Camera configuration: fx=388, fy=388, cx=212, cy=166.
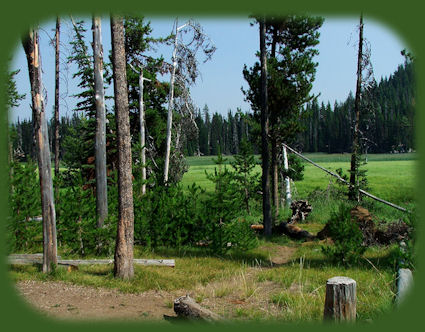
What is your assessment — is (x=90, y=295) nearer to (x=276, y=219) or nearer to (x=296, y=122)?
(x=276, y=219)

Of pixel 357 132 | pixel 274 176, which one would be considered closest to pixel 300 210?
pixel 274 176

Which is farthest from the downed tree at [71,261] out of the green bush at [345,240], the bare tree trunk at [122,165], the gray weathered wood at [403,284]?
the gray weathered wood at [403,284]

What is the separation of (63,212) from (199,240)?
4.06 metres

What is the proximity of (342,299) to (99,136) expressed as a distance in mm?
9791

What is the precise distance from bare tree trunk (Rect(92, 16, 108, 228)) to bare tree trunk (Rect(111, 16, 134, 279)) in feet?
10.5

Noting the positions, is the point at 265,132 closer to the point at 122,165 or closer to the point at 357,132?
the point at 122,165

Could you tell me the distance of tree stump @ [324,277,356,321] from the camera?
4.45 m

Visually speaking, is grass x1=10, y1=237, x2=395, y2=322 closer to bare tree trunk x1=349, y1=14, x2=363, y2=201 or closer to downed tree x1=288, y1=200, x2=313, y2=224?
downed tree x1=288, y1=200, x2=313, y2=224

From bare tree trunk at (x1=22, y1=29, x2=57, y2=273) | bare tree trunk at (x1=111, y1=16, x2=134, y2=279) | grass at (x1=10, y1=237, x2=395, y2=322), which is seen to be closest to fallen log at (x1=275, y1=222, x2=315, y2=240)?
grass at (x1=10, y1=237, x2=395, y2=322)

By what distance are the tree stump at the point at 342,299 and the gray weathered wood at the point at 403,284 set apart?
48.4 inches

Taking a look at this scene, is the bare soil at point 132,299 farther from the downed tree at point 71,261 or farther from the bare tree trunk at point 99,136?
the bare tree trunk at point 99,136

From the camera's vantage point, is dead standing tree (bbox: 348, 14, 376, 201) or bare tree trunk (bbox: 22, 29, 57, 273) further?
dead standing tree (bbox: 348, 14, 376, 201)

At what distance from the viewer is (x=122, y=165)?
8.10 m

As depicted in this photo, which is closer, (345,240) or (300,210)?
(345,240)
